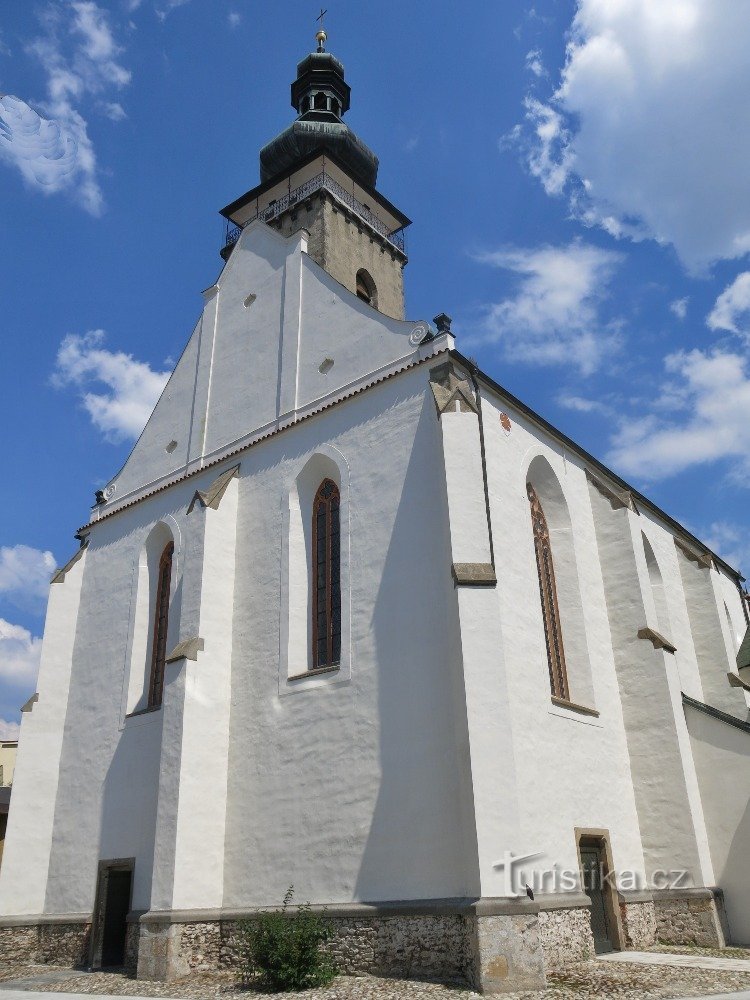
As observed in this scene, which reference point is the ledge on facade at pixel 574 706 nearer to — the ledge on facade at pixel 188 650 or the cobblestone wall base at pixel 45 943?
the ledge on facade at pixel 188 650

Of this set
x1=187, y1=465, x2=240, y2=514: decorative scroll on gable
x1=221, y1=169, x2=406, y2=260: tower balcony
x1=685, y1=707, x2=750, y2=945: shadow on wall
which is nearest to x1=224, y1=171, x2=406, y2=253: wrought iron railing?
x1=221, y1=169, x2=406, y2=260: tower balcony

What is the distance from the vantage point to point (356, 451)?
15422 millimetres

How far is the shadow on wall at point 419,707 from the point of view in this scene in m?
11.7

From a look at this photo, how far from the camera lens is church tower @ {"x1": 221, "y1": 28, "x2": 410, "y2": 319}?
2233 centimetres

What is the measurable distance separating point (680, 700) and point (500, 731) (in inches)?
253

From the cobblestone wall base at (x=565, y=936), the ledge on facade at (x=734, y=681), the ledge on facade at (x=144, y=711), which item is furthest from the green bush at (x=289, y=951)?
the ledge on facade at (x=734, y=681)

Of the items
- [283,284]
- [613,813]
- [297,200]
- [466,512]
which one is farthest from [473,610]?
[297,200]

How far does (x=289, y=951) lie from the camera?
37.6 feet

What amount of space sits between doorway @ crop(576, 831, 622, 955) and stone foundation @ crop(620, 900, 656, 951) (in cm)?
21

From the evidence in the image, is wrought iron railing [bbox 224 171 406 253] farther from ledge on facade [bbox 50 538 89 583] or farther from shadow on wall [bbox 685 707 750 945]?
shadow on wall [bbox 685 707 750 945]

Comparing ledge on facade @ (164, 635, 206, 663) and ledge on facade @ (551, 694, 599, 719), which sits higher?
ledge on facade @ (164, 635, 206, 663)

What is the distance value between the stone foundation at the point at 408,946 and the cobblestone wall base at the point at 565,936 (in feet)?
4.22

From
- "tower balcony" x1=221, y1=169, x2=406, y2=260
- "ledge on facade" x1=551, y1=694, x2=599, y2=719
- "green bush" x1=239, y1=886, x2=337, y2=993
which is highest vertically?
"tower balcony" x1=221, y1=169, x2=406, y2=260

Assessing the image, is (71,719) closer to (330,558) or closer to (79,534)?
(79,534)
